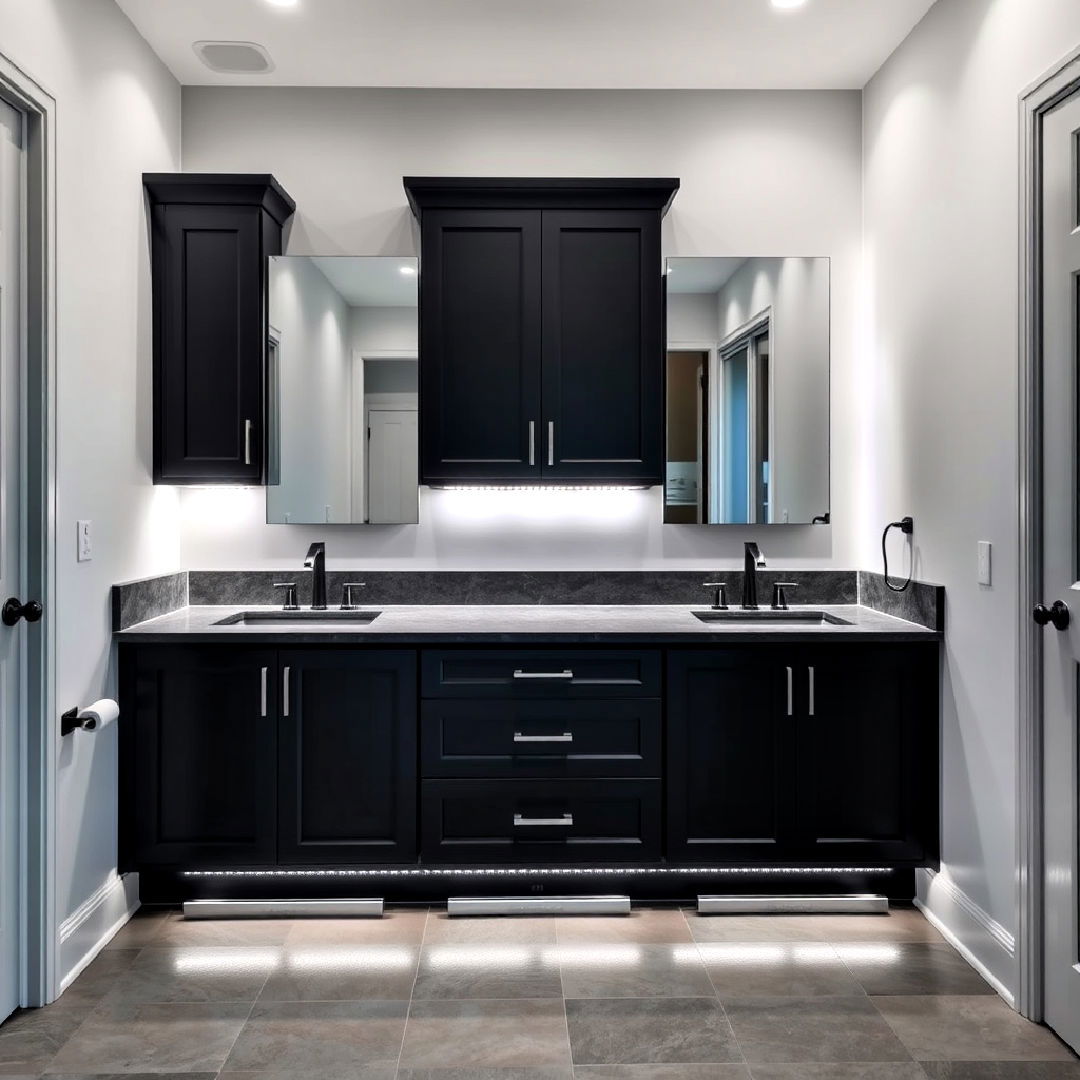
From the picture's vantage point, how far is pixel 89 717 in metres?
2.38

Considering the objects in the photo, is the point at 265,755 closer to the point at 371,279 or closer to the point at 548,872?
the point at 548,872

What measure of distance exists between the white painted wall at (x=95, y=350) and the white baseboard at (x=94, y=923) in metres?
0.02

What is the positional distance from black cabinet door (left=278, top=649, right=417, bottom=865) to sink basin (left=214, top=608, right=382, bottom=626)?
36 centimetres

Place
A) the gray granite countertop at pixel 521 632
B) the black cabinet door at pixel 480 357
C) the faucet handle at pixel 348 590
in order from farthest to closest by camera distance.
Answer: the faucet handle at pixel 348 590, the black cabinet door at pixel 480 357, the gray granite countertop at pixel 521 632

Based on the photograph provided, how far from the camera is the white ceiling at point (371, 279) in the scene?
317 centimetres

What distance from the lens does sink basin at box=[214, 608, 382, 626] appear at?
3102 mm

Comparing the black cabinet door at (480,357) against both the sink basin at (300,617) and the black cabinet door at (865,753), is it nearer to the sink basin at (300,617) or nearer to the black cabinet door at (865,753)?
the sink basin at (300,617)

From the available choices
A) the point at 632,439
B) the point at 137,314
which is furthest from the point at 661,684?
the point at 137,314

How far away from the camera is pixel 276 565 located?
3.31 m

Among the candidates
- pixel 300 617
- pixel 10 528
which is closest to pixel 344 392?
pixel 300 617

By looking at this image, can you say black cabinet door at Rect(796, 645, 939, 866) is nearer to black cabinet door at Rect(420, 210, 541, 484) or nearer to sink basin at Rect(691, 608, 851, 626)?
sink basin at Rect(691, 608, 851, 626)

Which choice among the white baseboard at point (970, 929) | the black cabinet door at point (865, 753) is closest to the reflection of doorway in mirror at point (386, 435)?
the black cabinet door at point (865, 753)

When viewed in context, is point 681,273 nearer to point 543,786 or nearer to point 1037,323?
point 1037,323

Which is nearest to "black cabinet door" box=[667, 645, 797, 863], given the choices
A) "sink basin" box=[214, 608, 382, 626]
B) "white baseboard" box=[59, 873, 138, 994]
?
"sink basin" box=[214, 608, 382, 626]
